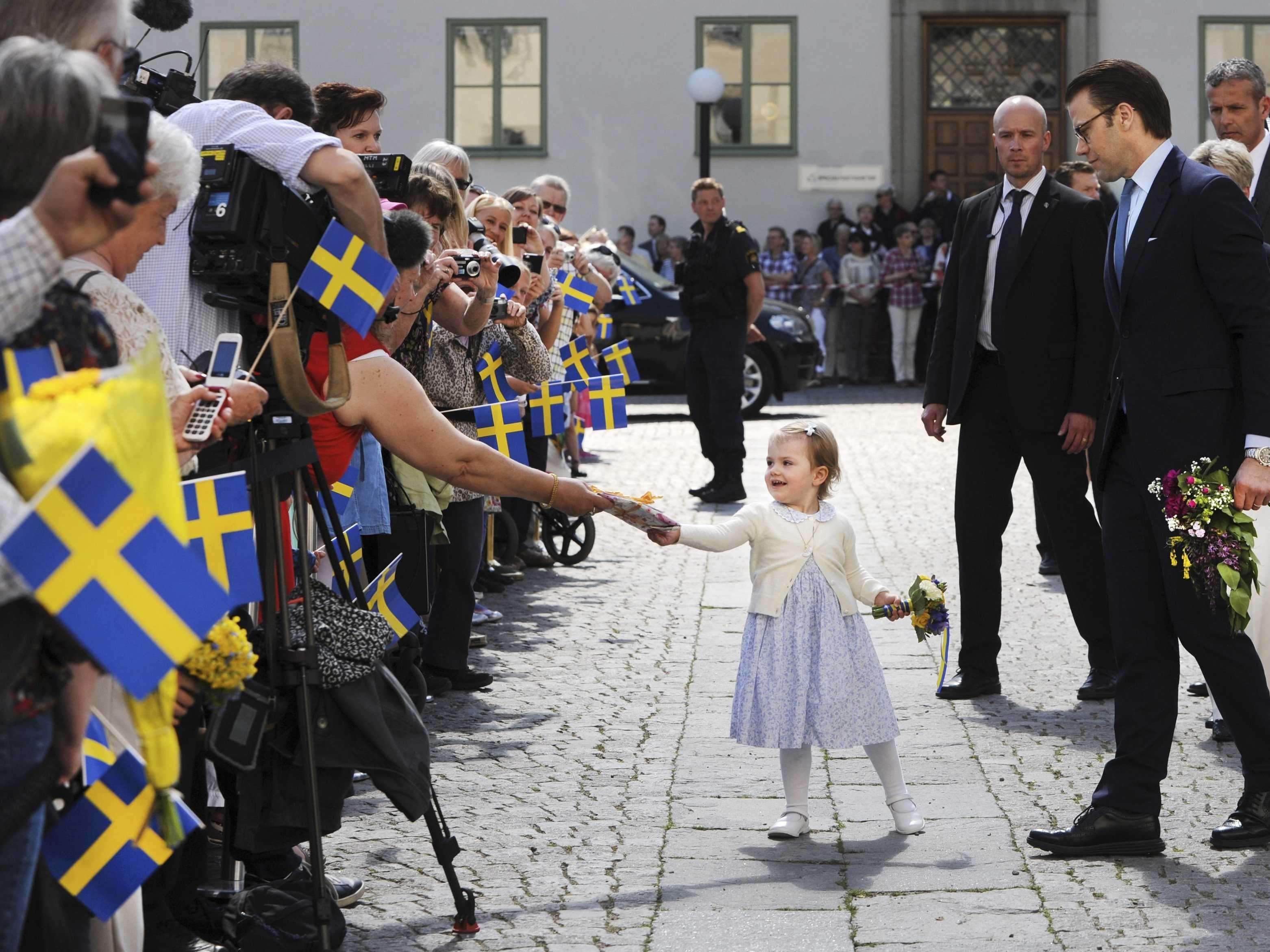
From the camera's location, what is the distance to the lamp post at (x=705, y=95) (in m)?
26.2

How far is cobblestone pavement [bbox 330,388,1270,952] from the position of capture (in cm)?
455

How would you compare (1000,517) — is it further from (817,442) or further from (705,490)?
(705,490)

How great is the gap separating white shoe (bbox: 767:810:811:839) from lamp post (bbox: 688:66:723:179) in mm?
21526

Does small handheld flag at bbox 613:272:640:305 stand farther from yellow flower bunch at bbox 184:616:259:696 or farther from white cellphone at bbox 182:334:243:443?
yellow flower bunch at bbox 184:616:259:696

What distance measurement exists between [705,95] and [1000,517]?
65.5 ft

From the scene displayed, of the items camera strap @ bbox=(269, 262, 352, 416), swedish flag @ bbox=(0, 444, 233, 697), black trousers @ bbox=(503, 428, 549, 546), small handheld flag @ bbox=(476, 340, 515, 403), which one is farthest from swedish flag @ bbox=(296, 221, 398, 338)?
black trousers @ bbox=(503, 428, 549, 546)

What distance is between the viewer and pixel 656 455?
16297 millimetres

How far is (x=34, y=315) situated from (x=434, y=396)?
4707mm

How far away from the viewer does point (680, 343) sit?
67.9 feet

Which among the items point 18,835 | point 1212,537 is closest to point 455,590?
point 1212,537

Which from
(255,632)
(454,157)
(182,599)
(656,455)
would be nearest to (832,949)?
(255,632)

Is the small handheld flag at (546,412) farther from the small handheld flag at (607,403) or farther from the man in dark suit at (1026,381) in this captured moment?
the man in dark suit at (1026,381)

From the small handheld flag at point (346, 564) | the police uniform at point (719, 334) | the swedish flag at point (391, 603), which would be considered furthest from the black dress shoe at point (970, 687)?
the police uniform at point (719, 334)

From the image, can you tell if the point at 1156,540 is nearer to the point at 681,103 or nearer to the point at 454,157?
the point at 454,157
